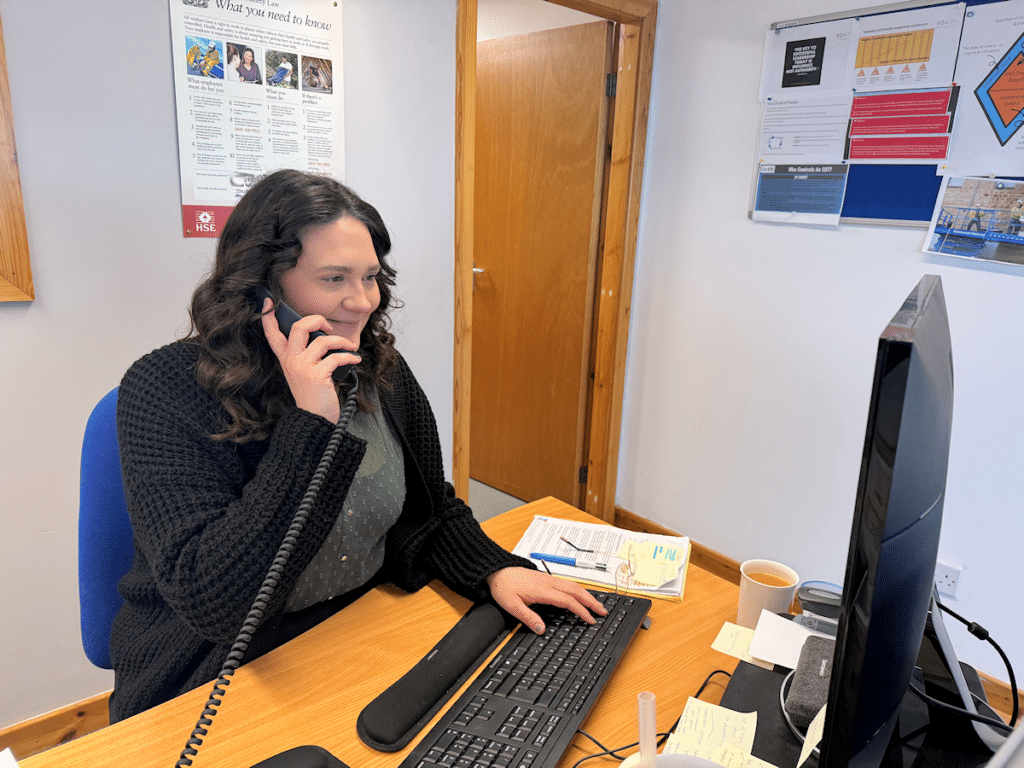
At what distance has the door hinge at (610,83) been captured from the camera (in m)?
2.64

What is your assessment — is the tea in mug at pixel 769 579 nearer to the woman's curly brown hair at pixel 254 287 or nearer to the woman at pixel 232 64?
the woman's curly brown hair at pixel 254 287

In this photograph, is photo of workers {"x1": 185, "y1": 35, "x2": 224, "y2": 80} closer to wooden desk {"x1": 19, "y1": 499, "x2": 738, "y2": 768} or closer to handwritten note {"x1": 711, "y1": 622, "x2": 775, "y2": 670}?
wooden desk {"x1": 19, "y1": 499, "x2": 738, "y2": 768}

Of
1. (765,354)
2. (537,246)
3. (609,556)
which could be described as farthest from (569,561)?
(537,246)

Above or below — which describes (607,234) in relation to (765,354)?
above

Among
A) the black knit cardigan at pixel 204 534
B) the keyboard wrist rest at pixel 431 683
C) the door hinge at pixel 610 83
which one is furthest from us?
the door hinge at pixel 610 83

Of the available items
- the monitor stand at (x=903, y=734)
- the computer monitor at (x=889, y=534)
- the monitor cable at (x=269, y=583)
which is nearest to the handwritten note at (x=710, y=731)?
the monitor stand at (x=903, y=734)

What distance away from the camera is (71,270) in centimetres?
157

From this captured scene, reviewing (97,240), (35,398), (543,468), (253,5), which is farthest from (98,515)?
(543,468)

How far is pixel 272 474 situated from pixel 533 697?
0.43 metres

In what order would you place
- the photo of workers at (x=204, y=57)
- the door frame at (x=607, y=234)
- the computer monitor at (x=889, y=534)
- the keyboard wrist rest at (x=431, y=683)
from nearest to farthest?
the computer monitor at (x=889, y=534)
the keyboard wrist rest at (x=431, y=683)
the photo of workers at (x=204, y=57)
the door frame at (x=607, y=234)

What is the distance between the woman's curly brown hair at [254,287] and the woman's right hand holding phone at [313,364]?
0.08 meters

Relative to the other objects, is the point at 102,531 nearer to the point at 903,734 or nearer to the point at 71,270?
the point at 71,270

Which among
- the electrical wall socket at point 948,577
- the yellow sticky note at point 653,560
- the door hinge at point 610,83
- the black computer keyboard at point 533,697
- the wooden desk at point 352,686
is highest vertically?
the door hinge at point 610,83

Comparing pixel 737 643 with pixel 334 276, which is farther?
pixel 334 276
